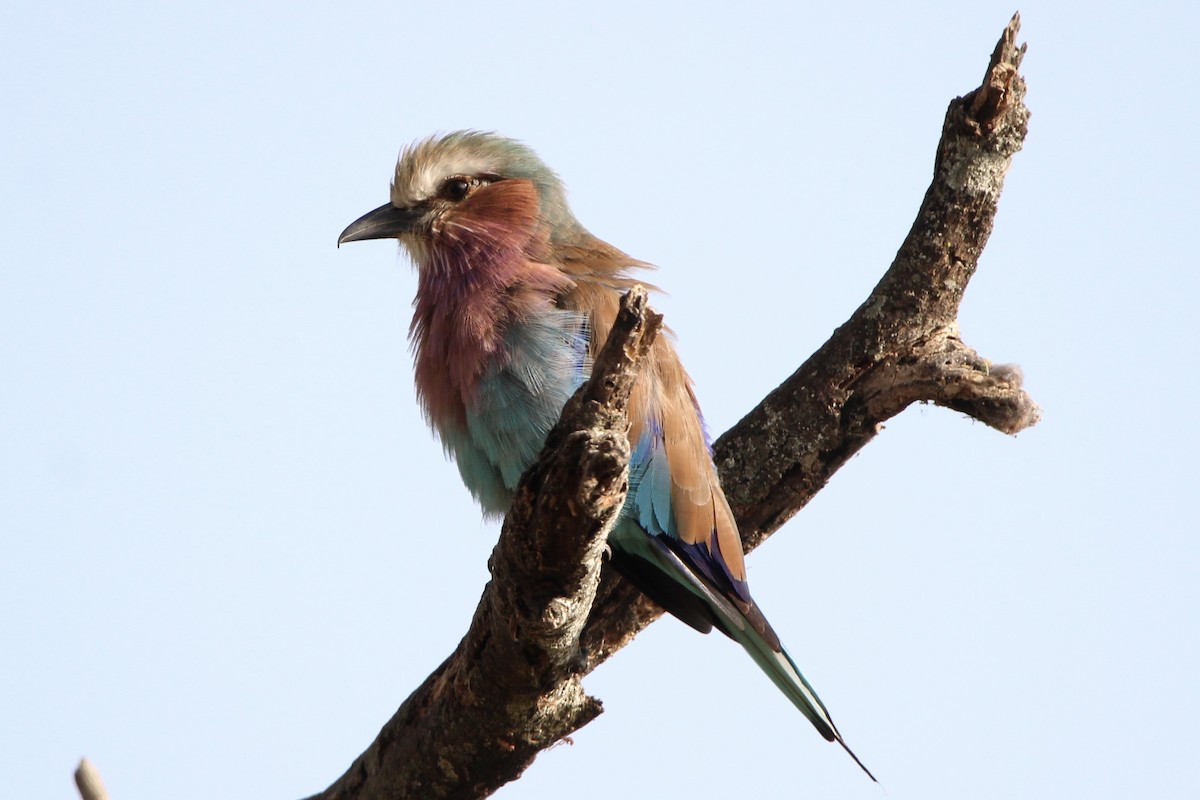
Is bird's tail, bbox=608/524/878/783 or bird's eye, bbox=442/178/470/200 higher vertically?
bird's eye, bbox=442/178/470/200

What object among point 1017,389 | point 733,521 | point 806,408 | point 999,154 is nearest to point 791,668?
point 733,521

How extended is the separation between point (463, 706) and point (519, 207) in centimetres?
208

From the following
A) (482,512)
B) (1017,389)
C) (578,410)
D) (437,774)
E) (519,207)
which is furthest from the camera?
(519,207)

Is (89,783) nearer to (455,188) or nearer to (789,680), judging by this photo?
(789,680)

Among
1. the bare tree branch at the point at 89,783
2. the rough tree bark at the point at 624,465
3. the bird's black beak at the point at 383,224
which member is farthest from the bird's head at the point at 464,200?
the bare tree branch at the point at 89,783

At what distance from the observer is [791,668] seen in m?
4.45

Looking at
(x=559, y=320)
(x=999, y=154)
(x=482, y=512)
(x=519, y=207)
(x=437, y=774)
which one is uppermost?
(x=519, y=207)

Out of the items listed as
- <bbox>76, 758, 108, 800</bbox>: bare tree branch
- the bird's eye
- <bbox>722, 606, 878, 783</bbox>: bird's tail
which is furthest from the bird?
<bbox>76, 758, 108, 800</bbox>: bare tree branch

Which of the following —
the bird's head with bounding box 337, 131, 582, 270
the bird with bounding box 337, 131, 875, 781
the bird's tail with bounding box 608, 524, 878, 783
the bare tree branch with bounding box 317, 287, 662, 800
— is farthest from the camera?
the bird's head with bounding box 337, 131, 582, 270

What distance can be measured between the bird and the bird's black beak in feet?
1.10

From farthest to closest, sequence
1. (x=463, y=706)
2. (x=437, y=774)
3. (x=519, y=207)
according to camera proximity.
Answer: (x=519, y=207) → (x=437, y=774) → (x=463, y=706)

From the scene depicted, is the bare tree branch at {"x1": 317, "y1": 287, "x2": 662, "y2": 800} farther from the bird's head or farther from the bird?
the bird's head

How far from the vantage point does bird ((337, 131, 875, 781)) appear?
164 inches

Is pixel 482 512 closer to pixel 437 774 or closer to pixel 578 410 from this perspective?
pixel 437 774
